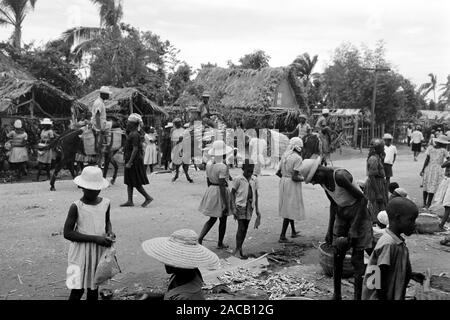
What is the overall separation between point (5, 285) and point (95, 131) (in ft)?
20.2

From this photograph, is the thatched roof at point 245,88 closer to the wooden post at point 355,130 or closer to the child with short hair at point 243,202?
the wooden post at point 355,130

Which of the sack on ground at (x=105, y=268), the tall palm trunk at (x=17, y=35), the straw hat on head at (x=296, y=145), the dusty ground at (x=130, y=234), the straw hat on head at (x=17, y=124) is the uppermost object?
the tall palm trunk at (x=17, y=35)

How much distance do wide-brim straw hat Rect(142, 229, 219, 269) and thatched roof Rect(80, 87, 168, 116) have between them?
1517 centimetres

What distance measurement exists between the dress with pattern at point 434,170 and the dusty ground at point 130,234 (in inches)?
42.2

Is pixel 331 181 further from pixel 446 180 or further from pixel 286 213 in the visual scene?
pixel 446 180

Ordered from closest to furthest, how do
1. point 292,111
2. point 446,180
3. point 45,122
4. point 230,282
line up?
point 230,282 < point 446,180 < point 45,122 < point 292,111

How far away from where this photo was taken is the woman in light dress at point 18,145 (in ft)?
43.3

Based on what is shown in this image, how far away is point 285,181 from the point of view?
6797mm

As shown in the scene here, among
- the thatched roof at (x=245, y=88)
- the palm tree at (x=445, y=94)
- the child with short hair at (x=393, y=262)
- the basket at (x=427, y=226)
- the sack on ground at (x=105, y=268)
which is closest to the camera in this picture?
the child with short hair at (x=393, y=262)

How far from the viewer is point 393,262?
9.91ft

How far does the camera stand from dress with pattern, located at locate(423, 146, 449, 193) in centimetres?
948

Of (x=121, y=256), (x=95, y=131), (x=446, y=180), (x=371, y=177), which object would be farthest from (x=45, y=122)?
(x=446, y=180)

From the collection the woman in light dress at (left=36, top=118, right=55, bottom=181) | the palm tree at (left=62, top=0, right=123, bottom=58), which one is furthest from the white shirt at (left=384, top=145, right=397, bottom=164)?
the palm tree at (left=62, top=0, right=123, bottom=58)

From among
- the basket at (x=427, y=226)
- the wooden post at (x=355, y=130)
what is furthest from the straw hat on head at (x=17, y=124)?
the wooden post at (x=355, y=130)
